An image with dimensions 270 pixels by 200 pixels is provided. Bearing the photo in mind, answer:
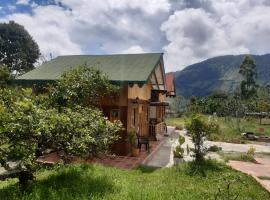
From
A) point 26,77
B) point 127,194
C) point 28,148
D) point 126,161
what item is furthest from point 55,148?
point 26,77

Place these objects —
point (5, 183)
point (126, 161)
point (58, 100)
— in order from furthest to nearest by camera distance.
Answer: point (126, 161), point (58, 100), point (5, 183)

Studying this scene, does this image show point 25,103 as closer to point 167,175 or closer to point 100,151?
point 100,151

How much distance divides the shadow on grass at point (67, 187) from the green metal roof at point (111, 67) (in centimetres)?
655

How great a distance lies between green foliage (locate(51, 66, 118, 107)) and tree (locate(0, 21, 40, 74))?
1850 inches

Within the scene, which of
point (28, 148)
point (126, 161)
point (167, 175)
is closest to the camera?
point (28, 148)

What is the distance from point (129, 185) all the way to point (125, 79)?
7318 millimetres

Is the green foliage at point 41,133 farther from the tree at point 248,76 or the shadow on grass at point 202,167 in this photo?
the tree at point 248,76

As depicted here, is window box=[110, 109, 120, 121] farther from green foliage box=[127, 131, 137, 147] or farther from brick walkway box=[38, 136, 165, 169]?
brick walkway box=[38, 136, 165, 169]

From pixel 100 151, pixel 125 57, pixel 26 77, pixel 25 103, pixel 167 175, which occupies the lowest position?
pixel 167 175

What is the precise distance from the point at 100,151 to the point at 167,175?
3.68m

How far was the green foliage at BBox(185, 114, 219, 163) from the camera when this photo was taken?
13.9 meters

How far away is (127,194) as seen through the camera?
28.6 ft

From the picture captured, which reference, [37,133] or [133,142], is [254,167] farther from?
[37,133]

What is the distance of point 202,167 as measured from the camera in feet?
44.2
